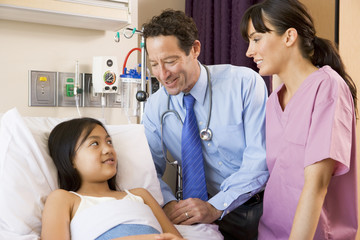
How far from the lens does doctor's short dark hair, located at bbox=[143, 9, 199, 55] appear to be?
5.51ft

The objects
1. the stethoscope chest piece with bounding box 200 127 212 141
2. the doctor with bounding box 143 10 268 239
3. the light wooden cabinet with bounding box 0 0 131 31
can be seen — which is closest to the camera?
the doctor with bounding box 143 10 268 239

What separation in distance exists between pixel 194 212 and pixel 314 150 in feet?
1.83

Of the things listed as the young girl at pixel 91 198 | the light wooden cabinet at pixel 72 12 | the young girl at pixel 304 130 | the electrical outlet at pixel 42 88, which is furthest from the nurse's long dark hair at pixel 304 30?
the electrical outlet at pixel 42 88

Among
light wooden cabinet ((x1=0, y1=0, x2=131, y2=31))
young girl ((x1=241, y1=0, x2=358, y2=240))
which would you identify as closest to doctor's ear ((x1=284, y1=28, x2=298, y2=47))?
young girl ((x1=241, y1=0, x2=358, y2=240))

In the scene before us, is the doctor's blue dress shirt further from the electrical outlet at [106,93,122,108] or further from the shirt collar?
the electrical outlet at [106,93,122,108]

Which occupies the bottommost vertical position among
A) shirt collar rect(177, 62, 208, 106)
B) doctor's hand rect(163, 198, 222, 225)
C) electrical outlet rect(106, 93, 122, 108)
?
doctor's hand rect(163, 198, 222, 225)

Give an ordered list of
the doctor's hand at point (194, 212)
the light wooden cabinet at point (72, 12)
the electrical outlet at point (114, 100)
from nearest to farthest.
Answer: the doctor's hand at point (194, 212), the light wooden cabinet at point (72, 12), the electrical outlet at point (114, 100)

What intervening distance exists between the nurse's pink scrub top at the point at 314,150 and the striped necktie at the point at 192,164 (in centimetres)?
32

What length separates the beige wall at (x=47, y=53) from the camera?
2.21 m

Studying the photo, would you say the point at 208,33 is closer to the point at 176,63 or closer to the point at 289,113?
the point at 176,63

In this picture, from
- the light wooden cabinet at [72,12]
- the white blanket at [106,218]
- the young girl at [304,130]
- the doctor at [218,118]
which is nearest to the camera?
the young girl at [304,130]

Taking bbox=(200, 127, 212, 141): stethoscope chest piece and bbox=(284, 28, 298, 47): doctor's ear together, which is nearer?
bbox=(284, 28, 298, 47): doctor's ear

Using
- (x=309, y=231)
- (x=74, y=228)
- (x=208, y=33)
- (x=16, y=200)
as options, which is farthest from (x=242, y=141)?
(x=208, y=33)

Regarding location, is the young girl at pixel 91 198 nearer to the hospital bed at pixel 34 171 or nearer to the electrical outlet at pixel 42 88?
the hospital bed at pixel 34 171
